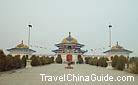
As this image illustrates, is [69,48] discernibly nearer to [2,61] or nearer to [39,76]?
[2,61]

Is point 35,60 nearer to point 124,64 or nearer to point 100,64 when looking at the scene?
point 100,64

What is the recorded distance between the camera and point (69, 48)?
82500 millimetres

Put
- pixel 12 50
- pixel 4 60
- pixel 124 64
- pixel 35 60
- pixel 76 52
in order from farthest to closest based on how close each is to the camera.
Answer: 1. pixel 76 52
2. pixel 12 50
3. pixel 35 60
4. pixel 124 64
5. pixel 4 60

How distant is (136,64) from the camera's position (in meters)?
25.0

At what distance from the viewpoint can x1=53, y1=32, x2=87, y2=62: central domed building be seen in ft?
259

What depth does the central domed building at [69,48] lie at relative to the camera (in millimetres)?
78875

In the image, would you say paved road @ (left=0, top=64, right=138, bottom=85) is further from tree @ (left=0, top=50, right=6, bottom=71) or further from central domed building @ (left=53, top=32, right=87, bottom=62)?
central domed building @ (left=53, top=32, right=87, bottom=62)

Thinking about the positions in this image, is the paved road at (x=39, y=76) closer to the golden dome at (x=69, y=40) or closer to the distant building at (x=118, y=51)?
the distant building at (x=118, y=51)

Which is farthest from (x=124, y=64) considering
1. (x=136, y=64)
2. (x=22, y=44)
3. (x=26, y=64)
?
(x=22, y=44)

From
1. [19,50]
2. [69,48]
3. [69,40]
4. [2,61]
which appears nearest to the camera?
[2,61]

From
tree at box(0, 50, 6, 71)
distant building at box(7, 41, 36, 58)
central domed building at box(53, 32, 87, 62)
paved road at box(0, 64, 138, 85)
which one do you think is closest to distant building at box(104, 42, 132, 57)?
central domed building at box(53, 32, 87, 62)

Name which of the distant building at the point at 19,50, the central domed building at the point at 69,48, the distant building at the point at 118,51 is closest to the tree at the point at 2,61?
the distant building at the point at 19,50

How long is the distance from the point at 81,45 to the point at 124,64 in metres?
51.1

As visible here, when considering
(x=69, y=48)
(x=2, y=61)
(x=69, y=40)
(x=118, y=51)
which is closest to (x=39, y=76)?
(x=2, y=61)
